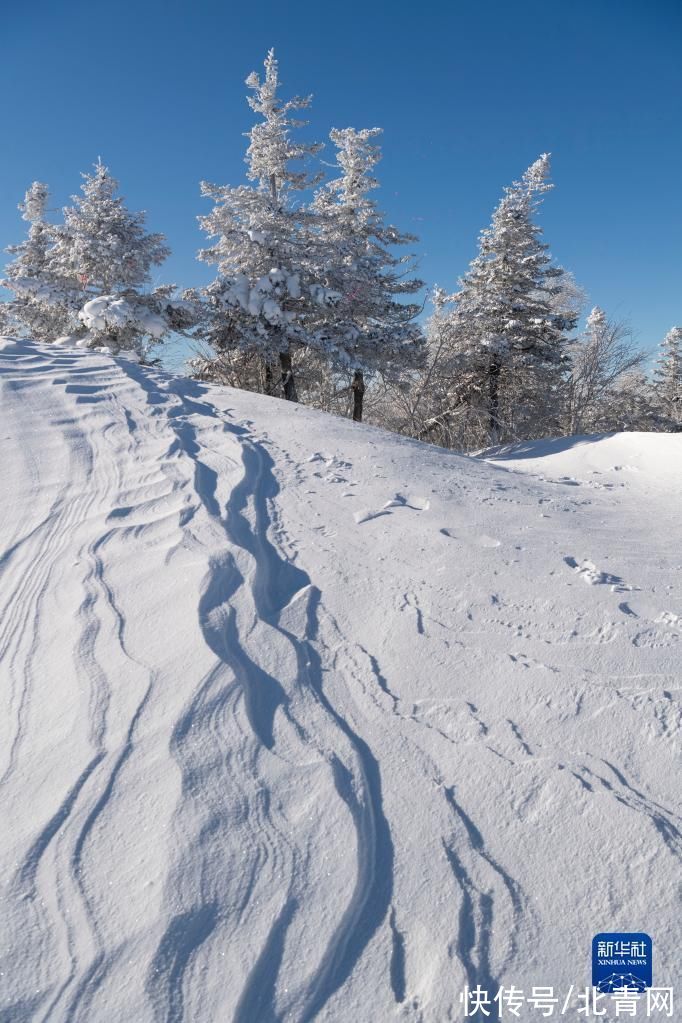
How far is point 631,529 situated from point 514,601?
129 centimetres

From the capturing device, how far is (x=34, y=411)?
5.00 m

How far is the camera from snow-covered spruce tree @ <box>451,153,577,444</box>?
15359 mm

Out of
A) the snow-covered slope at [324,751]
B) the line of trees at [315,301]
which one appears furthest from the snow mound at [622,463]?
the line of trees at [315,301]

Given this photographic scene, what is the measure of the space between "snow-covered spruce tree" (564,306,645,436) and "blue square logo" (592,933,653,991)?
61.3 ft

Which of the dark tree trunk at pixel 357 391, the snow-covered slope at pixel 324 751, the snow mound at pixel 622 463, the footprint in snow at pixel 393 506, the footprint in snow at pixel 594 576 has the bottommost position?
the snow-covered slope at pixel 324 751

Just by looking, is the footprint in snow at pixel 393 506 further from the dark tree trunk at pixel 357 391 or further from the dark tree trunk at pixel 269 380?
the dark tree trunk at pixel 357 391

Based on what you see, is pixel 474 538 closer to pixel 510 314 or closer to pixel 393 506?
pixel 393 506

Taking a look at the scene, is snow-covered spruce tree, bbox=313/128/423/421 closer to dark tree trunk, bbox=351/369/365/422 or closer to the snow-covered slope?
dark tree trunk, bbox=351/369/365/422

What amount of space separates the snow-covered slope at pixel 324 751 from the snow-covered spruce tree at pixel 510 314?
12.9m

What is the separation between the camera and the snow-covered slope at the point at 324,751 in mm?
1411

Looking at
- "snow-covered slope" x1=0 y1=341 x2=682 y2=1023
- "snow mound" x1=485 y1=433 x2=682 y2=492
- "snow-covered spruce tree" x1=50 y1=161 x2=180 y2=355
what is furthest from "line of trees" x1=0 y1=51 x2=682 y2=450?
"snow-covered slope" x1=0 y1=341 x2=682 y2=1023

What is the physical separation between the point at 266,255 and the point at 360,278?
2.40m

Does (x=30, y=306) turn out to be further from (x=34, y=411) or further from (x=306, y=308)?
(x=34, y=411)

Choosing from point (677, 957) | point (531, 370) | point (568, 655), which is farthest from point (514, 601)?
point (531, 370)
